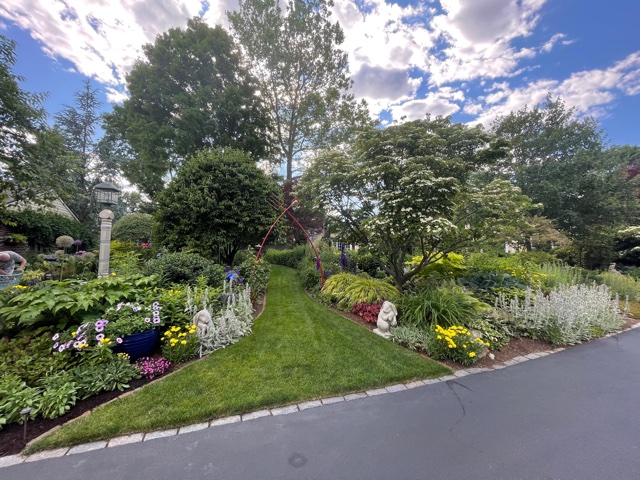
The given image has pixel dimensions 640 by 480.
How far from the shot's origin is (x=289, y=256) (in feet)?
37.6

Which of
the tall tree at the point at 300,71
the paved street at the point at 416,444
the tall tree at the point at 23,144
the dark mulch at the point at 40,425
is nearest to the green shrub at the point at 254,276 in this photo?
the dark mulch at the point at 40,425

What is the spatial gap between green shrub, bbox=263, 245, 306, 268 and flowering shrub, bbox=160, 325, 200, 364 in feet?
24.2

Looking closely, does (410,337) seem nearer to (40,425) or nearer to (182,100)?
(40,425)

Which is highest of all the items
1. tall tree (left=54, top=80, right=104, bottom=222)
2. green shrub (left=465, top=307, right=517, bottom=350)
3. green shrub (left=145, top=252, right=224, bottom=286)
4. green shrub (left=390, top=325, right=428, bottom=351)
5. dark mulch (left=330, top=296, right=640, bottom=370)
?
tall tree (left=54, top=80, right=104, bottom=222)

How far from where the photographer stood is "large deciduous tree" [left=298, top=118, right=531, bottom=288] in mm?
4051

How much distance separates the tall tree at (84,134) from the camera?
49.6ft

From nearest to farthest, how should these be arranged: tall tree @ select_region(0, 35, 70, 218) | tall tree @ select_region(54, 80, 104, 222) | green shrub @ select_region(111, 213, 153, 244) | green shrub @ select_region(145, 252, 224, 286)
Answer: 1. green shrub @ select_region(145, 252, 224, 286)
2. tall tree @ select_region(0, 35, 70, 218)
3. green shrub @ select_region(111, 213, 153, 244)
4. tall tree @ select_region(54, 80, 104, 222)

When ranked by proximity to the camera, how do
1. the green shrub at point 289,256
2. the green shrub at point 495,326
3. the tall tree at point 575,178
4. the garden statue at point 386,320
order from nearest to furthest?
the green shrub at point 495,326 → the garden statue at point 386,320 → the tall tree at point 575,178 → the green shrub at point 289,256

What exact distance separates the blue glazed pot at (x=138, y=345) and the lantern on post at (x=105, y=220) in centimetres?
237

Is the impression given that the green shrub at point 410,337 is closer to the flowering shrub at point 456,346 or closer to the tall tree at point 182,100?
the flowering shrub at point 456,346

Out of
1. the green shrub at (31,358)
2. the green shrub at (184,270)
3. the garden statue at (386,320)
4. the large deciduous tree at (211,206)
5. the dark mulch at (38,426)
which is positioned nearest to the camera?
the dark mulch at (38,426)

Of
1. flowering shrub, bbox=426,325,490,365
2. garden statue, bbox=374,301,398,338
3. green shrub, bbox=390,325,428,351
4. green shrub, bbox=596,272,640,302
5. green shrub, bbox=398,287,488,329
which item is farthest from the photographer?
green shrub, bbox=596,272,640,302

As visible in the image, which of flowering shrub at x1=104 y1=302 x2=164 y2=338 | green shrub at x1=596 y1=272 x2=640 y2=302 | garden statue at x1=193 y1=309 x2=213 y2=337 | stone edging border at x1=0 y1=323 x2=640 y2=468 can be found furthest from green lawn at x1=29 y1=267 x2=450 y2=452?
green shrub at x1=596 y1=272 x2=640 y2=302

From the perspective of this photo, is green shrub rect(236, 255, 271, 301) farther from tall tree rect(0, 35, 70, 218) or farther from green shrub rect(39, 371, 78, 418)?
tall tree rect(0, 35, 70, 218)
